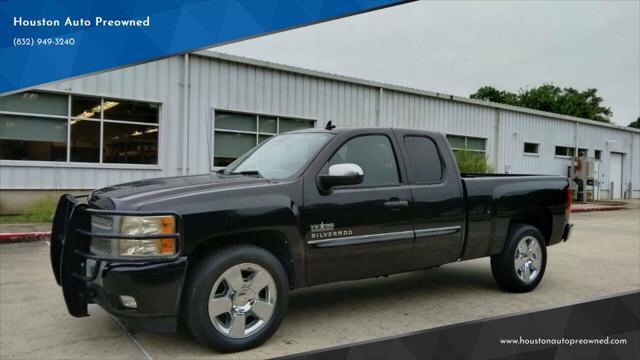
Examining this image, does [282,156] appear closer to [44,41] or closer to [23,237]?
[23,237]

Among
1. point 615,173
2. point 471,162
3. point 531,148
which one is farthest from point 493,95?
point 471,162

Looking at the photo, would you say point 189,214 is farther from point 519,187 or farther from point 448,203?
point 519,187

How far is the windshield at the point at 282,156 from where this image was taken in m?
4.57

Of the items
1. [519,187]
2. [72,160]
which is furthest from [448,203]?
[72,160]

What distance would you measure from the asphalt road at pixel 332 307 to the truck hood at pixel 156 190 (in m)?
1.13

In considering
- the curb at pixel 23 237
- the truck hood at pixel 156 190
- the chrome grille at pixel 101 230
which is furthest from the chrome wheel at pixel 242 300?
the curb at pixel 23 237

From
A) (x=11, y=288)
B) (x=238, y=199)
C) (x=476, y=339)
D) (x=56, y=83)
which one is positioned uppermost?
(x=56, y=83)

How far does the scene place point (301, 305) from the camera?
16.9ft

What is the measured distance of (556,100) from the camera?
2083 inches

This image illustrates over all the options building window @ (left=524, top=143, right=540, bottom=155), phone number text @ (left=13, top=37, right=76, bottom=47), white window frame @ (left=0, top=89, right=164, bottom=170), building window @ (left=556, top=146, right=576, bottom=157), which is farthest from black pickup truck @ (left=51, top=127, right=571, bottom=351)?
building window @ (left=556, top=146, right=576, bottom=157)

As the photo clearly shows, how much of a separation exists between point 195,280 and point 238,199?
0.69 m

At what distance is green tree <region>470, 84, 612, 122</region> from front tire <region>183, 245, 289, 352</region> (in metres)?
53.5

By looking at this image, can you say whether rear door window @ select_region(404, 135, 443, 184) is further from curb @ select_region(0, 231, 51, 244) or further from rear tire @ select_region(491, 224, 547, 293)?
curb @ select_region(0, 231, 51, 244)

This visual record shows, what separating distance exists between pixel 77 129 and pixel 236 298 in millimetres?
10729
